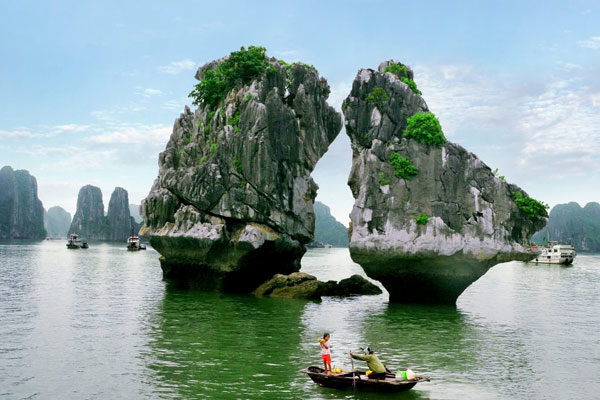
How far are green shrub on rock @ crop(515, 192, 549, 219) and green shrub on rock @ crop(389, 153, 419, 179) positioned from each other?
21.7ft

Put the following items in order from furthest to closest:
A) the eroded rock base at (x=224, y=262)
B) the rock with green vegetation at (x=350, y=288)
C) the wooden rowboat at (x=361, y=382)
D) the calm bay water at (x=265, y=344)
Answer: the rock with green vegetation at (x=350, y=288), the eroded rock base at (x=224, y=262), the calm bay water at (x=265, y=344), the wooden rowboat at (x=361, y=382)

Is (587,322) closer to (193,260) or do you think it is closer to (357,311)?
(357,311)

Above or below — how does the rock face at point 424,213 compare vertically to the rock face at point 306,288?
above

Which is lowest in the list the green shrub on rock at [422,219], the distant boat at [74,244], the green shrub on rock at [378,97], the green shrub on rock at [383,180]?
the distant boat at [74,244]

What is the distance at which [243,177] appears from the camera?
4188 cm

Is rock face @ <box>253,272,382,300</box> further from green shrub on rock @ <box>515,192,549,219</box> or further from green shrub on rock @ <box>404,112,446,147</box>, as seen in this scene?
green shrub on rock @ <box>515,192,549,219</box>

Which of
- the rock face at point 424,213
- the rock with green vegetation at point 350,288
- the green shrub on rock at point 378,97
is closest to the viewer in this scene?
the rock face at point 424,213

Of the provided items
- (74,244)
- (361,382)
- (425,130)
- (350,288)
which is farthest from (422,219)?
(74,244)

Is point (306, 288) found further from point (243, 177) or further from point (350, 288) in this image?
point (243, 177)

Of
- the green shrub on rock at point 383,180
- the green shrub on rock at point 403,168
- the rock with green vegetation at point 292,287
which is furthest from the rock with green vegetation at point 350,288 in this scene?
the green shrub on rock at point 403,168

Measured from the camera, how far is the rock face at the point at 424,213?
33688 mm

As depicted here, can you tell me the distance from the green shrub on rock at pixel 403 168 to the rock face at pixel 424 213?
9.1 inches

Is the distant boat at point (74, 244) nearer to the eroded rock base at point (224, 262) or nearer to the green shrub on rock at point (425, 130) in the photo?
the eroded rock base at point (224, 262)

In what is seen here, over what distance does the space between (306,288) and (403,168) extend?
36.1 feet
